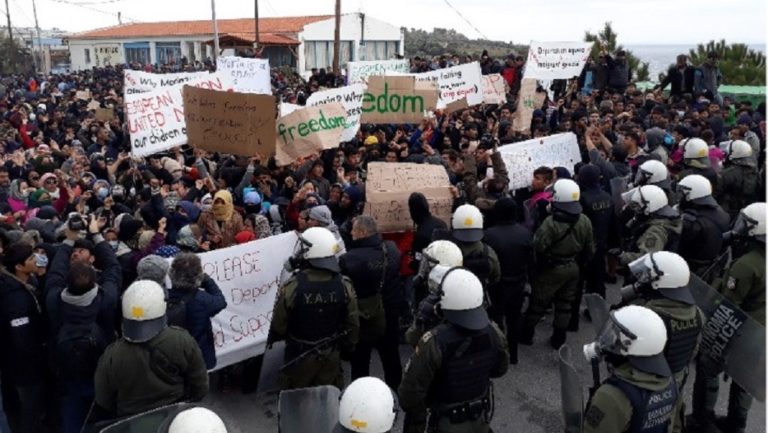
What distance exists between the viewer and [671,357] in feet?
14.1

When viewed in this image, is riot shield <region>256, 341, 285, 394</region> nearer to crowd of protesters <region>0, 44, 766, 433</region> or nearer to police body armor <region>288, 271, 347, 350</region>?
police body armor <region>288, 271, 347, 350</region>

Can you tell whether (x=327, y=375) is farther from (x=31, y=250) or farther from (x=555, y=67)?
(x=555, y=67)

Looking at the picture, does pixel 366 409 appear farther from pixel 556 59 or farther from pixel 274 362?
pixel 556 59

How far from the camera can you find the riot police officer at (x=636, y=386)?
3.37 metres

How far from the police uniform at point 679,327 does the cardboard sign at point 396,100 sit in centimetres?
675

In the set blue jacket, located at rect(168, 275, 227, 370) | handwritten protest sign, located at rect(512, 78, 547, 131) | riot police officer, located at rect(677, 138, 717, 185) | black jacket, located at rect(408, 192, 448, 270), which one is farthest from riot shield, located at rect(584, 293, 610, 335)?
handwritten protest sign, located at rect(512, 78, 547, 131)

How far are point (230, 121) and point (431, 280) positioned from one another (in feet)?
16.2

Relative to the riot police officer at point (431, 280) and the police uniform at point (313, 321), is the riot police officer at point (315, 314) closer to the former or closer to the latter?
the police uniform at point (313, 321)

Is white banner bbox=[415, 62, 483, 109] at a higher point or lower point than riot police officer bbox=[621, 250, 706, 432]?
higher

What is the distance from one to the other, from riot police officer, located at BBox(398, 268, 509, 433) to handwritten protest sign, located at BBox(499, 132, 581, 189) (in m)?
4.62

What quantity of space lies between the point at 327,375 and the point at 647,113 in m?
11.0

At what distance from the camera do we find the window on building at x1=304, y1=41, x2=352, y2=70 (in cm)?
5041

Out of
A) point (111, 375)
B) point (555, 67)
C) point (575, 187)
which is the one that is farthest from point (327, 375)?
point (555, 67)

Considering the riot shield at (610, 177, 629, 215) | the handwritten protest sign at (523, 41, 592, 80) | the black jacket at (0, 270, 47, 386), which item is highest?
the handwritten protest sign at (523, 41, 592, 80)
